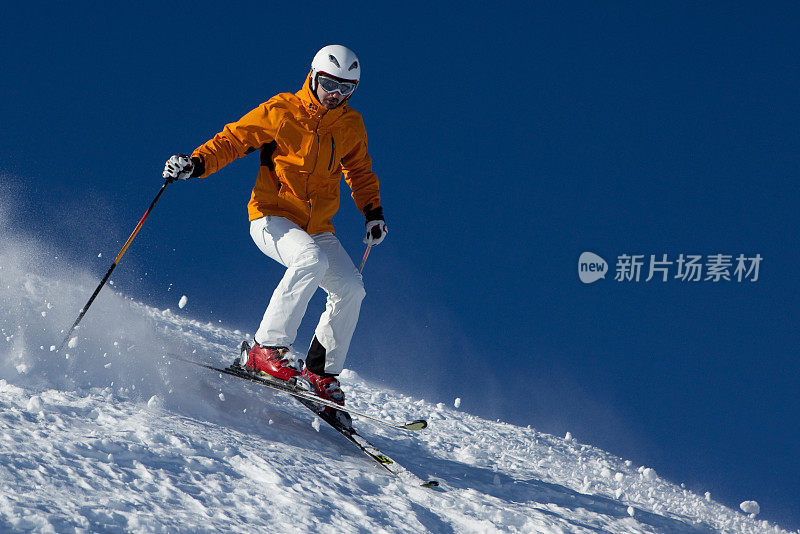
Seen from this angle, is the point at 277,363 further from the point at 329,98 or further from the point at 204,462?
the point at 329,98

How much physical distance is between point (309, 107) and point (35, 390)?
3056mm

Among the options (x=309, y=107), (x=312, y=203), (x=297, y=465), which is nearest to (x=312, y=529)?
(x=297, y=465)

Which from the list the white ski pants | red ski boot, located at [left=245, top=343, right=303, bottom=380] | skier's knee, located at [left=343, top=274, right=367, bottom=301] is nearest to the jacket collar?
the white ski pants

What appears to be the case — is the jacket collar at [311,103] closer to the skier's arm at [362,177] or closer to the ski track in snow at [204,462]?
the skier's arm at [362,177]

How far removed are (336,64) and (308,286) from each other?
74.9 inches

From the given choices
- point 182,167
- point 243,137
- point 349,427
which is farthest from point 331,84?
point 349,427

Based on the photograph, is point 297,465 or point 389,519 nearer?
point 389,519

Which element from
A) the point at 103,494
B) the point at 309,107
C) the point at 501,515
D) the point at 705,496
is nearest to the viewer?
the point at 103,494

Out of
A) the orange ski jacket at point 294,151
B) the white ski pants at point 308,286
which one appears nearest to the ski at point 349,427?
the white ski pants at point 308,286

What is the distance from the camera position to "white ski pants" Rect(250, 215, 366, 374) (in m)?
5.55

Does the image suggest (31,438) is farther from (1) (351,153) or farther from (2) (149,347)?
(1) (351,153)

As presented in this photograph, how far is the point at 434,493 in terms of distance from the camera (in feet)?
15.2

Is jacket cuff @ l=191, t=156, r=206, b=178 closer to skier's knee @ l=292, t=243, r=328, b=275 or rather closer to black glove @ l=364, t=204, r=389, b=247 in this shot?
skier's knee @ l=292, t=243, r=328, b=275

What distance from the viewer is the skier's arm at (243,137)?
583 centimetres
